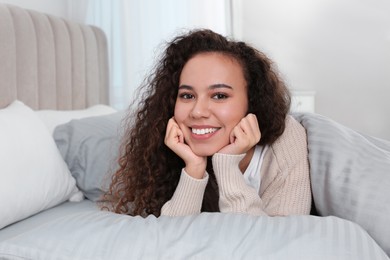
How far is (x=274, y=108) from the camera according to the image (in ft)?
4.44

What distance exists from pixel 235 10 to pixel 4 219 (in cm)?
232

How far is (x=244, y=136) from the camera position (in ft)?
4.09

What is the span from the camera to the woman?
1.24m

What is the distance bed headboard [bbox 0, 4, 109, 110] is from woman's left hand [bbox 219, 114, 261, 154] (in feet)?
3.42

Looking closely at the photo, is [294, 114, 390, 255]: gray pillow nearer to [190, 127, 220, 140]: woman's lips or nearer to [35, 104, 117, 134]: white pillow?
[190, 127, 220, 140]: woman's lips

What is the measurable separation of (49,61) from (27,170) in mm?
884

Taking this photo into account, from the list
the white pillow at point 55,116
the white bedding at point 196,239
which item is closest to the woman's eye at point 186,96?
the white bedding at point 196,239

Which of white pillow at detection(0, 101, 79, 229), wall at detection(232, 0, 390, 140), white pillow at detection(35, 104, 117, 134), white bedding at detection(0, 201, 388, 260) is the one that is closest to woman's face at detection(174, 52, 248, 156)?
white bedding at detection(0, 201, 388, 260)

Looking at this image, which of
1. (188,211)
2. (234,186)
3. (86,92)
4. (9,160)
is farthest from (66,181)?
(86,92)

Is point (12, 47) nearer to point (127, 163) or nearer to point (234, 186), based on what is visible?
point (127, 163)

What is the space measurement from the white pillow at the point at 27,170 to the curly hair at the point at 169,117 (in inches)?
7.5

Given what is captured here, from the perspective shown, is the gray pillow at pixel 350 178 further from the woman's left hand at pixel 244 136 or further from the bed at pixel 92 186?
the woman's left hand at pixel 244 136

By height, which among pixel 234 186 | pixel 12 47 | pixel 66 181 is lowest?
pixel 66 181

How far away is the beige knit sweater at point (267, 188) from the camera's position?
1.21m
